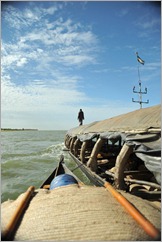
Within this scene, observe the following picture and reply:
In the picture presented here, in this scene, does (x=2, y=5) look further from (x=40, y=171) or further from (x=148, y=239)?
(x=40, y=171)

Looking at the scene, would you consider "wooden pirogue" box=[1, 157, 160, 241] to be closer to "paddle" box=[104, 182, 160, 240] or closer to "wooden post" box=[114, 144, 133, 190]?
"paddle" box=[104, 182, 160, 240]

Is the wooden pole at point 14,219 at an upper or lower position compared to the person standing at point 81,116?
lower

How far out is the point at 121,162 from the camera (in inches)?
207

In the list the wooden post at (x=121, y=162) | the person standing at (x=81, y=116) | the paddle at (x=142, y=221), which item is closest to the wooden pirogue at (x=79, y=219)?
the paddle at (x=142, y=221)

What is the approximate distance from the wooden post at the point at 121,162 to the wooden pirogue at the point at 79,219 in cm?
208

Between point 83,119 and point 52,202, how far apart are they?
21.8 metres

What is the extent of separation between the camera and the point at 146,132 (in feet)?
14.5

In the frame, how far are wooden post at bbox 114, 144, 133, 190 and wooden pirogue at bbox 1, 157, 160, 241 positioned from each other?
208 cm

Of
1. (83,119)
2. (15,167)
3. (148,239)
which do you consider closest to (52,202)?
(148,239)

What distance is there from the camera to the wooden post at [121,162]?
199 inches

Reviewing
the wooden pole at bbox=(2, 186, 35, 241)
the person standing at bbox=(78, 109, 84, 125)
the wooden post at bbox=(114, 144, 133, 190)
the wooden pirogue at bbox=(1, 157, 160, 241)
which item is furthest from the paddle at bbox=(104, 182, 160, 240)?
the person standing at bbox=(78, 109, 84, 125)

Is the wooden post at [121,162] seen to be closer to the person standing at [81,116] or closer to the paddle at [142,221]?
the paddle at [142,221]

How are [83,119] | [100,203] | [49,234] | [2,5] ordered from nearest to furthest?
[49,234], [100,203], [2,5], [83,119]

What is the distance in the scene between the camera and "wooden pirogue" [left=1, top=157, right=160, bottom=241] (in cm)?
221
